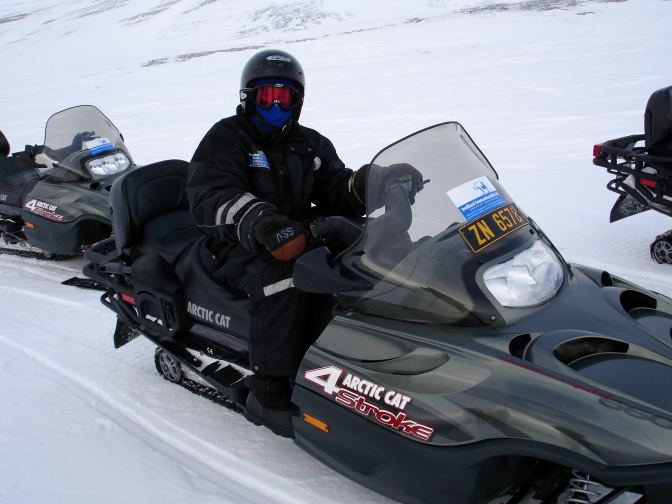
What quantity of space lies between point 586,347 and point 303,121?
30.7 ft

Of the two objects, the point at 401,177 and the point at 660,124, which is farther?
the point at 660,124

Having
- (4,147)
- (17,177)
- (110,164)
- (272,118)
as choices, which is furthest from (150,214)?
(4,147)

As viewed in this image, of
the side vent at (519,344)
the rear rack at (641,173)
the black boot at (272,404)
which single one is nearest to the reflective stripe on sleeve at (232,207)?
the black boot at (272,404)

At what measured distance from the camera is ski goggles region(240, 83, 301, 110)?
262 cm

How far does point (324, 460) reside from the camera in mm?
2242

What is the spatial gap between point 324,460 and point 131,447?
1.01 meters

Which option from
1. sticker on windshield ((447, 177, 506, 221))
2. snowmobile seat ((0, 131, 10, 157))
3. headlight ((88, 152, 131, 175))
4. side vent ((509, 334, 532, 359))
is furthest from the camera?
snowmobile seat ((0, 131, 10, 157))

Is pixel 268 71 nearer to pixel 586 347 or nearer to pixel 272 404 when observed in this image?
pixel 272 404

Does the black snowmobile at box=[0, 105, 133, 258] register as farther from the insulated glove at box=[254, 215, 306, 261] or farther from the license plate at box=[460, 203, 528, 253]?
the license plate at box=[460, 203, 528, 253]

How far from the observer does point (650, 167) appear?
461 cm

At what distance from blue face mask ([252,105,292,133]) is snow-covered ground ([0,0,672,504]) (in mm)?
1387

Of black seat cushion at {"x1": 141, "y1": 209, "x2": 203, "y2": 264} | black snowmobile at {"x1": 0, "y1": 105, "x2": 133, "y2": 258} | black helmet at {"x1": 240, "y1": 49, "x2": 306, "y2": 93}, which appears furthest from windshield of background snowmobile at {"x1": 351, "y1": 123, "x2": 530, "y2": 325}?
black snowmobile at {"x1": 0, "y1": 105, "x2": 133, "y2": 258}

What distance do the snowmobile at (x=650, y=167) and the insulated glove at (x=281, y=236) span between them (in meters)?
3.24

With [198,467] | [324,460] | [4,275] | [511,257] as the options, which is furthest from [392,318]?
[4,275]
